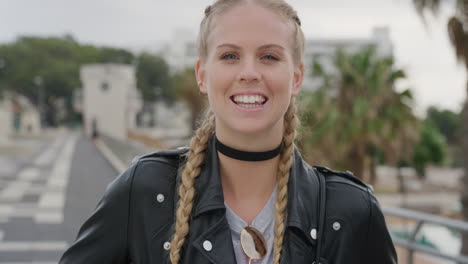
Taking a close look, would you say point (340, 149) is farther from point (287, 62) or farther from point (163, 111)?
point (163, 111)

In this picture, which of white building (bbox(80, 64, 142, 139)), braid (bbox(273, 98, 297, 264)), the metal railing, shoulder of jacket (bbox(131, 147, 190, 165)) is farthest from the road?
white building (bbox(80, 64, 142, 139))

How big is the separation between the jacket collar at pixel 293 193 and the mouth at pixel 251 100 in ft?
0.62

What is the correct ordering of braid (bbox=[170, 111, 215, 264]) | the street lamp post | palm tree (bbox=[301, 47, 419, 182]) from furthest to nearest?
the street lamp post
palm tree (bbox=[301, 47, 419, 182])
braid (bbox=[170, 111, 215, 264])

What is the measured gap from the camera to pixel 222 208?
163cm

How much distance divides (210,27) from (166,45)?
113 m

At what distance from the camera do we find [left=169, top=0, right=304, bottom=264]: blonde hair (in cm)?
158

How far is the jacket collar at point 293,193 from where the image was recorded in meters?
1.63

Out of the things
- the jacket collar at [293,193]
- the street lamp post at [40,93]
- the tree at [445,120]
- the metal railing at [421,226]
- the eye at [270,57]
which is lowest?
the tree at [445,120]

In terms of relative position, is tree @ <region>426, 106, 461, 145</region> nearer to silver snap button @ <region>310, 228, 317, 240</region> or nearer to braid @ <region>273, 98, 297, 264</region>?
braid @ <region>273, 98, 297, 264</region>

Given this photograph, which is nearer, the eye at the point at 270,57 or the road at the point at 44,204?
the eye at the point at 270,57

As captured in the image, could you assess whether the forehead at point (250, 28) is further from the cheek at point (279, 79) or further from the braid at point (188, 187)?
the braid at point (188, 187)

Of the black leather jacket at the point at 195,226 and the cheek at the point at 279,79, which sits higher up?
the cheek at the point at 279,79

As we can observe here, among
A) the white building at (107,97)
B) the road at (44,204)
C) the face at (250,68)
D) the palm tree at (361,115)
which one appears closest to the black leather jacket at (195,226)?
the face at (250,68)

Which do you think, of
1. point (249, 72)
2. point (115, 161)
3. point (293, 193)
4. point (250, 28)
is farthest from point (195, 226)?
point (115, 161)
